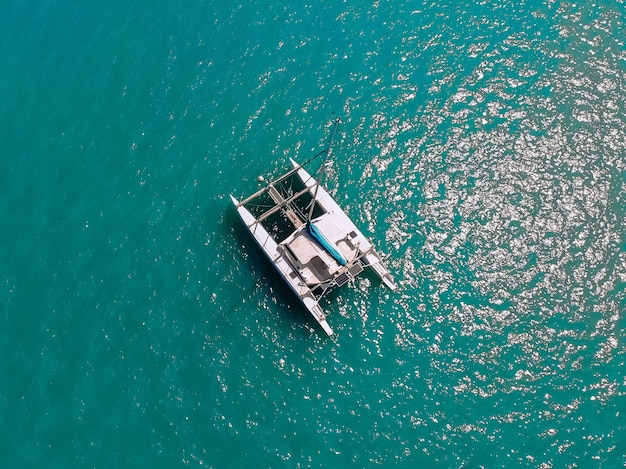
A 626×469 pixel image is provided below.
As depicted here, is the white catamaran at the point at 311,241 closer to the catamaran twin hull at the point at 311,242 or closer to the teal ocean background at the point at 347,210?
the catamaran twin hull at the point at 311,242

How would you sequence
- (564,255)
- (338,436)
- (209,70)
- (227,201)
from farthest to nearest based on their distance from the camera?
(209,70), (227,201), (564,255), (338,436)

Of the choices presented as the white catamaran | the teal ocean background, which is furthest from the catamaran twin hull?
the teal ocean background

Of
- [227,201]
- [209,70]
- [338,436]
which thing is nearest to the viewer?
[338,436]

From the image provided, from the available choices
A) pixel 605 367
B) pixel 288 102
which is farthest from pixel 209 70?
pixel 605 367

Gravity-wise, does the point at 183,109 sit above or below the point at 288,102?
above

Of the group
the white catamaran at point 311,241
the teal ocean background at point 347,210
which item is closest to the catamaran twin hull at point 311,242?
the white catamaran at point 311,241

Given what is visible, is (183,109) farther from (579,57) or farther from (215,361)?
(579,57)

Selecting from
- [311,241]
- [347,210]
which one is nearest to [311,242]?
[311,241]

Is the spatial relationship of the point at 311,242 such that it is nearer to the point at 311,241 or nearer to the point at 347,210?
the point at 311,241
